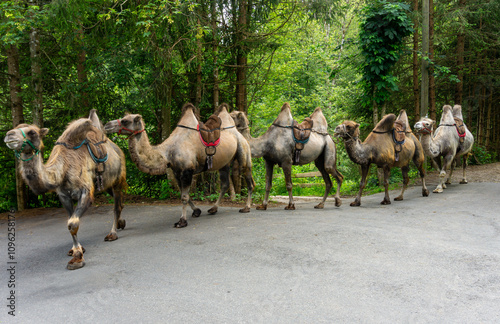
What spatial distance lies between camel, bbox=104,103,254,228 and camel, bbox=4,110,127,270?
16.5 inches

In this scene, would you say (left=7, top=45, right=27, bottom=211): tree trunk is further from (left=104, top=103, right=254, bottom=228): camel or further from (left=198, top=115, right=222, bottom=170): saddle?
(left=198, top=115, right=222, bottom=170): saddle

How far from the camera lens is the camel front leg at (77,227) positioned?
513 centimetres

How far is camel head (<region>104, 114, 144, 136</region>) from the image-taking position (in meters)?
6.23

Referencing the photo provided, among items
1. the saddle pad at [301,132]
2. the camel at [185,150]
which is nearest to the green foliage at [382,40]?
the saddle pad at [301,132]

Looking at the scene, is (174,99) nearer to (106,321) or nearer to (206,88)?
(206,88)

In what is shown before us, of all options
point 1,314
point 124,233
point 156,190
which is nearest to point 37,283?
point 1,314

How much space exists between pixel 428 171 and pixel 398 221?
9.59 meters

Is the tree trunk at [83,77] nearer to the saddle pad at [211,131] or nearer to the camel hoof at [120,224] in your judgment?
the saddle pad at [211,131]

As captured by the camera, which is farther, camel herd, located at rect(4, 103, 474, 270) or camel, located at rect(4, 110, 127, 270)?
camel herd, located at rect(4, 103, 474, 270)

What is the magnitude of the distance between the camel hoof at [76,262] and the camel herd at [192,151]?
12 mm

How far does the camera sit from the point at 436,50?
57.4 feet

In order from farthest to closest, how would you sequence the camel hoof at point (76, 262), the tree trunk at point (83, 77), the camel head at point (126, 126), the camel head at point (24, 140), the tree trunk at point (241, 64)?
the tree trunk at point (241, 64)
the tree trunk at point (83, 77)
the camel head at point (126, 126)
the camel hoof at point (76, 262)
the camel head at point (24, 140)

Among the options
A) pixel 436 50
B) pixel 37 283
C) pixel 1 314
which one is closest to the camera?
pixel 1 314

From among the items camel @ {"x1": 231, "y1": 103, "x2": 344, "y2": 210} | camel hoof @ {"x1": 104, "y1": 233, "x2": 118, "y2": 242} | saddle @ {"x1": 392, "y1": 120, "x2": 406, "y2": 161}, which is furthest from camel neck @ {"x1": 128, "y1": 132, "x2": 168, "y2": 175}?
saddle @ {"x1": 392, "y1": 120, "x2": 406, "y2": 161}
